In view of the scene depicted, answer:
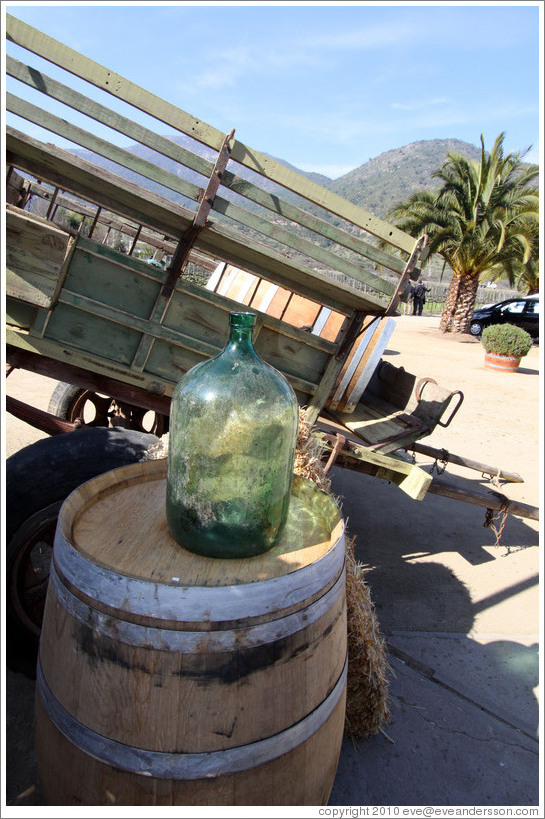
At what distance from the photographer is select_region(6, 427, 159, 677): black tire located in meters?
2.28

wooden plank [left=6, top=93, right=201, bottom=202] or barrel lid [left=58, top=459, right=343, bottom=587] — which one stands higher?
wooden plank [left=6, top=93, right=201, bottom=202]

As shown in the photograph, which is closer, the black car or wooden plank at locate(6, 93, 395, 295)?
wooden plank at locate(6, 93, 395, 295)

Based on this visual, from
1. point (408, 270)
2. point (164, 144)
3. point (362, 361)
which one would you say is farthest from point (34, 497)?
point (362, 361)

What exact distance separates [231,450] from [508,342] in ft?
43.9

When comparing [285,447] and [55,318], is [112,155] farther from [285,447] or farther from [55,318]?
[285,447]

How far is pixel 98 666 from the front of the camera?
1.25 metres

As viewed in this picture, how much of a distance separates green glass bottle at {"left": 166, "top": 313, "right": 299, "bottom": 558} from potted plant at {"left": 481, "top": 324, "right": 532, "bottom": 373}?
1321 centimetres

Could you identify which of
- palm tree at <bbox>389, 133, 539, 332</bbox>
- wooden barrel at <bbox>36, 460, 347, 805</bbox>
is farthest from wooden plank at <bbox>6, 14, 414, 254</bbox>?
palm tree at <bbox>389, 133, 539, 332</bbox>

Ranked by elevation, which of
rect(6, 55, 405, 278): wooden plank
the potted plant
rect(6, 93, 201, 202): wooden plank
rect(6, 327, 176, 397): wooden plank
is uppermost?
the potted plant

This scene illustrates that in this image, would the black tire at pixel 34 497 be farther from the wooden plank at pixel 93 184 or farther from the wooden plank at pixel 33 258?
the wooden plank at pixel 93 184

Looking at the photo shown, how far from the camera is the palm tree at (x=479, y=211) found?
1644 cm

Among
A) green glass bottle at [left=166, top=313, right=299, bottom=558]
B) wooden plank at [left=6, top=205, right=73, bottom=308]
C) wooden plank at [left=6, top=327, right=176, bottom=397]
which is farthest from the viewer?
wooden plank at [left=6, top=327, right=176, bottom=397]

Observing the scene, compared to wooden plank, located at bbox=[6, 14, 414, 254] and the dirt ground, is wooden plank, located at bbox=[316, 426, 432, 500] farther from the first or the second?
wooden plank, located at bbox=[6, 14, 414, 254]

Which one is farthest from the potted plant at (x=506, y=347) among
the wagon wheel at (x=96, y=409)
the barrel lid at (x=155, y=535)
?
the barrel lid at (x=155, y=535)
